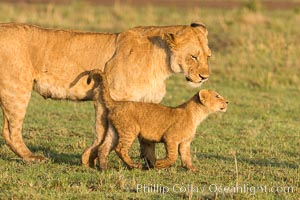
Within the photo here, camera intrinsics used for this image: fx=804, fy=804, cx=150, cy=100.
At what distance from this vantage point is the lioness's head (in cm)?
882

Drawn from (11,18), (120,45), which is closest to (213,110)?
(120,45)

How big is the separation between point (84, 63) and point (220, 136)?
10.3 feet

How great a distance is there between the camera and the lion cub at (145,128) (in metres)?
8.21

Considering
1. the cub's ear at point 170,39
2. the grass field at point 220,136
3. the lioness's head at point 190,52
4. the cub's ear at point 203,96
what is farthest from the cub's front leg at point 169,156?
the cub's ear at point 170,39

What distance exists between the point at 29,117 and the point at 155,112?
15.5ft

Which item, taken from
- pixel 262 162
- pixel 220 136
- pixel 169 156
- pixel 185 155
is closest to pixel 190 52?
pixel 185 155

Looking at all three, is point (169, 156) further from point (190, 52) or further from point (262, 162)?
point (262, 162)

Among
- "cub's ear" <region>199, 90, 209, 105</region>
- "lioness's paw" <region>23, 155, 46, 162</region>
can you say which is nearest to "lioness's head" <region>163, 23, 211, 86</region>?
"cub's ear" <region>199, 90, 209, 105</region>

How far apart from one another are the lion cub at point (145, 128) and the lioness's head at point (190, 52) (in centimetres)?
51

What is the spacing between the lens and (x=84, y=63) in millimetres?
8930

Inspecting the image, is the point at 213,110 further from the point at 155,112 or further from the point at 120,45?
the point at 120,45

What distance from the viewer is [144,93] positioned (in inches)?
344

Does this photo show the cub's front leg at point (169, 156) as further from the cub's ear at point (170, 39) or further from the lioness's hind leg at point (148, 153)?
the cub's ear at point (170, 39)

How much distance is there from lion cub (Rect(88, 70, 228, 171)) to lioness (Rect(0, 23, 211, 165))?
1.06 ft
